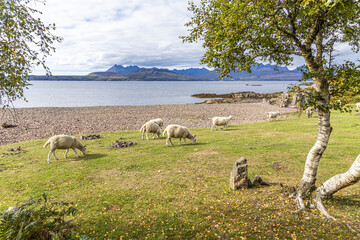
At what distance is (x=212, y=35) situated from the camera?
8.67m

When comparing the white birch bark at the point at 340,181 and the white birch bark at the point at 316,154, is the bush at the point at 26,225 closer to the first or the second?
the white birch bark at the point at 316,154

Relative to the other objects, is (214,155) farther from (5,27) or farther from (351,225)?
(5,27)

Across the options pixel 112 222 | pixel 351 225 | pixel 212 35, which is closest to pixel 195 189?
pixel 112 222

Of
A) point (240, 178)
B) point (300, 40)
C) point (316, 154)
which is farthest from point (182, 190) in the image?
point (300, 40)

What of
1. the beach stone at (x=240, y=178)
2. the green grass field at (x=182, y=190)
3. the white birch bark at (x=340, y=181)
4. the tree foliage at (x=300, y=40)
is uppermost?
the tree foliage at (x=300, y=40)

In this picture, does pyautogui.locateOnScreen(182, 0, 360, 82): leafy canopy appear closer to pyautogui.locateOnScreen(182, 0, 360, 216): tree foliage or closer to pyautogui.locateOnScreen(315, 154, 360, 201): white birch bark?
pyautogui.locateOnScreen(182, 0, 360, 216): tree foliage

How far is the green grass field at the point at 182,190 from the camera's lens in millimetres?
7883

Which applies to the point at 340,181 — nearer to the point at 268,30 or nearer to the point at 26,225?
the point at 268,30

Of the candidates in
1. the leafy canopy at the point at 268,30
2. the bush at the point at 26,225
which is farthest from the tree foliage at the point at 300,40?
the bush at the point at 26,225

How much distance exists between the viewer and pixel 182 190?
11.4m

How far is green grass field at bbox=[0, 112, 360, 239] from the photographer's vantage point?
7883mm

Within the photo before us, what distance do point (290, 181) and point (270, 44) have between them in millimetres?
8141

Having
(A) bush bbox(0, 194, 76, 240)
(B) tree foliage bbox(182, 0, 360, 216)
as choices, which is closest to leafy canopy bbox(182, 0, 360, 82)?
(B) tree foliage bbox(182, 0, 360, 216)

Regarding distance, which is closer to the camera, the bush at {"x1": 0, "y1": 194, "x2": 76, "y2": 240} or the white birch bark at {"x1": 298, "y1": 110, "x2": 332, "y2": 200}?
the bush at {"x1": 0, "y1": 194, "x2": 76, "y2": 240}
